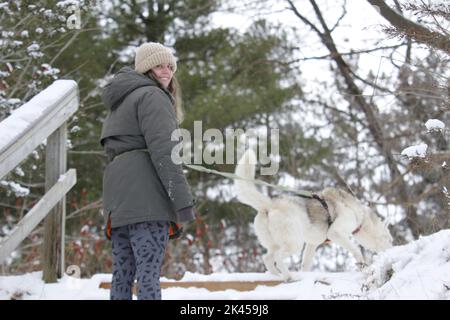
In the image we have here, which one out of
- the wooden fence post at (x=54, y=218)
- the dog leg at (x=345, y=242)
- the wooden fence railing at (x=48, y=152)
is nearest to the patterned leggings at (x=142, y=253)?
the wooden fence railing at (x=48, y=152)

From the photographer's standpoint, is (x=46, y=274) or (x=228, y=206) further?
(x=228, y=206)

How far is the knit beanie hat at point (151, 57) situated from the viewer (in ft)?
10.4

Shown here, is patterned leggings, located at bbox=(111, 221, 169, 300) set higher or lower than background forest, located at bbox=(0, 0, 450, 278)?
lower

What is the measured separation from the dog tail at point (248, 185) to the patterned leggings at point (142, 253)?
2.36 m

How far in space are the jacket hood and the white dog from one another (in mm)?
2167

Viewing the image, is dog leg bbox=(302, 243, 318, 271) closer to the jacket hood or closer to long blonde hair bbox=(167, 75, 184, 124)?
long blonde hair bbox=(167, 75, 184, 124)

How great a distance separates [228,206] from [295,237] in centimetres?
840

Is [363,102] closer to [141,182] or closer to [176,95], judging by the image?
[176,95]

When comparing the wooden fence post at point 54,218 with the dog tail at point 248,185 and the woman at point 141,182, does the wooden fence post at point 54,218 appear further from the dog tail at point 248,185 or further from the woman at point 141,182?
A: the dog tail at point 248,185

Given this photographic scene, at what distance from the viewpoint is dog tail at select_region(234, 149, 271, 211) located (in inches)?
208

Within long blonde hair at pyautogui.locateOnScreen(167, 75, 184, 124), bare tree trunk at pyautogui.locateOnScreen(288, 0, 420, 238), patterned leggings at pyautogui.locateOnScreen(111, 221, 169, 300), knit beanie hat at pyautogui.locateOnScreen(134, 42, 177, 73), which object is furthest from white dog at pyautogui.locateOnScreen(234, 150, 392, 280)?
bare tree trunk at pyautogui.locateOnScreen(288, 0, 420, 238)
